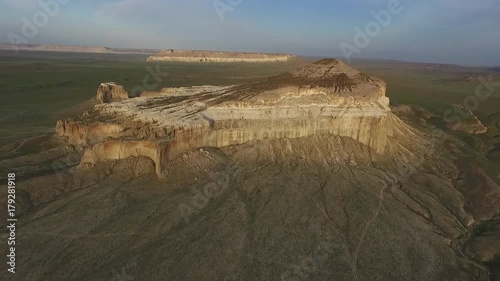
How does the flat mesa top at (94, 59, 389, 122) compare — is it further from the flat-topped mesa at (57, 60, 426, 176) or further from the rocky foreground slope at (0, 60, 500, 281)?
the rocky foreground slope at (0, 60, 500, 281)

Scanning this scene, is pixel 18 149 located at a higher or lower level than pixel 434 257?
higher

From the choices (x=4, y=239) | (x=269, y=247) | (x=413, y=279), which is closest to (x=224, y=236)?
(x=269, y=247)

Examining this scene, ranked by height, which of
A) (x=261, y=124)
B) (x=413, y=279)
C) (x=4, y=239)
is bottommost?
(x=413, y=279)

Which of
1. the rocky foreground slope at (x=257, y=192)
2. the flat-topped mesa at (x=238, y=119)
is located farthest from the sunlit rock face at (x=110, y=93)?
the flat-topped mesa at (x=238, y=119)

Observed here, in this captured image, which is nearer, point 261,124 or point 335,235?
point 335,235

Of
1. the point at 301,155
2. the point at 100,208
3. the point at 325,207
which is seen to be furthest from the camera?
the point at 301,155

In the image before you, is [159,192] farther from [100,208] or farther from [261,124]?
[261,124]

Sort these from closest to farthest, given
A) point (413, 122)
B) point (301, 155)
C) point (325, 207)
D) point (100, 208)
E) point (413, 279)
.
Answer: point (413, 279) → point (100, 208) → point (325, 207) → point (301, 155) → point (413, 122)

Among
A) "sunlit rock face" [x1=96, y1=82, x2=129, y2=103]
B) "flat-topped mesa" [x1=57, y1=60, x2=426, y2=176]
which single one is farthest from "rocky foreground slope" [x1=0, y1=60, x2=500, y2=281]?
"sunlit rock face" [x1=96, y1=82, x2=129, y2=103]
